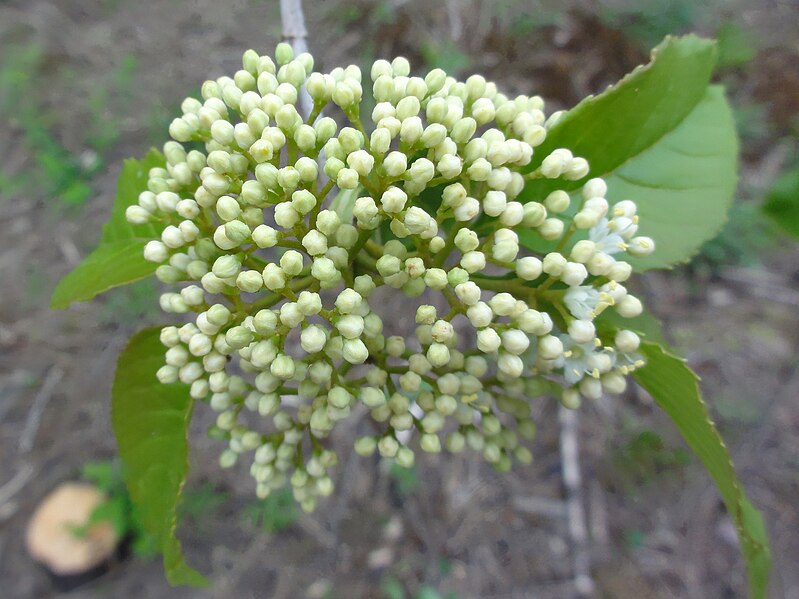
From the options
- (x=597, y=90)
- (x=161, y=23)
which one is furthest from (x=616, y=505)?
(x=161, y=23)

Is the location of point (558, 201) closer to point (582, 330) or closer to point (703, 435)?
point (582, 330)

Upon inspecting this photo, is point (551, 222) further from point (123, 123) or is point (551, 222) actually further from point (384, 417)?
point (123, 123)

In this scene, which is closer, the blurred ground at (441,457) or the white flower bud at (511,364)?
the white flower bud at (511,364)

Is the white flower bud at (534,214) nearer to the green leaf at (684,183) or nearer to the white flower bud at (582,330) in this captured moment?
the white flower bud at (582,330)

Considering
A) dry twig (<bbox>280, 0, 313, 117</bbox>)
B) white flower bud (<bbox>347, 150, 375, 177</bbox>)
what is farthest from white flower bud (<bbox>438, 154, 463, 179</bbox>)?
dry twig (<bbox>280, 0, 313, 117</bbox>)

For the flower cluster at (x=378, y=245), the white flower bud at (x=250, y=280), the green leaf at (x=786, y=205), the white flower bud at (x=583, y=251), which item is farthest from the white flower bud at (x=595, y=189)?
the green leaf at (x=786, y=205)
